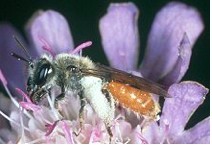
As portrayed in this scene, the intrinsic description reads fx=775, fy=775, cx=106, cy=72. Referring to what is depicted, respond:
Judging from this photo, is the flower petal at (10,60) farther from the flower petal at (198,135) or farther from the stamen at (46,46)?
the flower petal at (198,135)

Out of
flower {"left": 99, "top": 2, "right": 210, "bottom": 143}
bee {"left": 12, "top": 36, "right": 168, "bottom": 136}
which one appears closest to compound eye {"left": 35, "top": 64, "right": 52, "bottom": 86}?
bee {"left": 12, "top": 36, "right": 168, "bottom": 136}

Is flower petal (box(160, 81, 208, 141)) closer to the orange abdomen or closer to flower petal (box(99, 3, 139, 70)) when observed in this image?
the orange abdomen

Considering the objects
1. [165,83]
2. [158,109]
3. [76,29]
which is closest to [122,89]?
[158,109]

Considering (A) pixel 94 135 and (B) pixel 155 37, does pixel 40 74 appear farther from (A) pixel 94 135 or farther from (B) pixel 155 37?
(B) pixel 155 37

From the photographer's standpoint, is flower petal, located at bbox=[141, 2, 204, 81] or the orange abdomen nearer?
the orange abdomen

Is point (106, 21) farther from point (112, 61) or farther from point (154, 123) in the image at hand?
point (154, 123)

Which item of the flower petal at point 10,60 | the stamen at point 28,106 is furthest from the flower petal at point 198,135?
the flower petal at point 10,60
